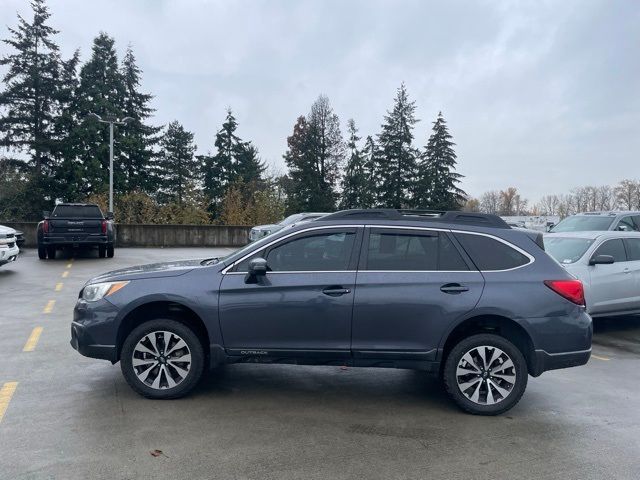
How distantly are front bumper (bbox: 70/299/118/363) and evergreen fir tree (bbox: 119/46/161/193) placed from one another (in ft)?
153

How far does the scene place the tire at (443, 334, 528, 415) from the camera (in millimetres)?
4941

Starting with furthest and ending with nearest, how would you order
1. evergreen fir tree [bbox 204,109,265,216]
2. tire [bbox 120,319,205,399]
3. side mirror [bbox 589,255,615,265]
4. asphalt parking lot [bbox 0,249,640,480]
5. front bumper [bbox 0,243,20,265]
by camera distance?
1. evergreen fir tree [bbox 204,109,265,216]
2. front bumper [bbox 0,243,20,265]
3. side mirror [bbox 589,255,615,265]
4. tire [bbox 120,319,205,399]
5. asphalt parking lot [bbox 0,249,640,480]

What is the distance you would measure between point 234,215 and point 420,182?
21.3m

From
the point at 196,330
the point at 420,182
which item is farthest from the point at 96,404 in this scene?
the point at 420,182

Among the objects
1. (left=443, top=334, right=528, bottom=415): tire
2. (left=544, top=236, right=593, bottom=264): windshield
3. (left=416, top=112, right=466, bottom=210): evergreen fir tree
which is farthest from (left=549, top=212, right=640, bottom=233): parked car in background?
(left=416, top=112, right=466, bottom=210): evergreen fir tree

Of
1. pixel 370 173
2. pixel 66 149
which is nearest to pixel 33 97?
pixel 66 149

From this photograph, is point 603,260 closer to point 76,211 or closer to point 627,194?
point 76,211

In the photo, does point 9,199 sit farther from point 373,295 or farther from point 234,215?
point 373,295

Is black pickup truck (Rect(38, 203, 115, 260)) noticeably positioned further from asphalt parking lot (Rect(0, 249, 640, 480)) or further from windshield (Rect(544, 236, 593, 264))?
windshield (Rect(544, 236, 593, 264))

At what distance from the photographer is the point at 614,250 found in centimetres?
905

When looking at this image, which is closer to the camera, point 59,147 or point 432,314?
A: point 432,314

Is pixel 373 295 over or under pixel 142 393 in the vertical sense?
over

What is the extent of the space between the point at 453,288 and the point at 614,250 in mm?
5506

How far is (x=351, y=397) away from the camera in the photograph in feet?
17.6
